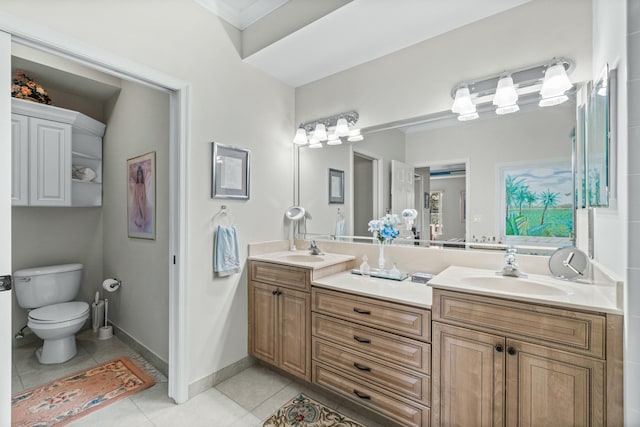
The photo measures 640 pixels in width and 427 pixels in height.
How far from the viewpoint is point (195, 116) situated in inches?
77.4

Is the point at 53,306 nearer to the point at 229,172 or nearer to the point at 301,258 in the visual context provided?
the point at 229,172

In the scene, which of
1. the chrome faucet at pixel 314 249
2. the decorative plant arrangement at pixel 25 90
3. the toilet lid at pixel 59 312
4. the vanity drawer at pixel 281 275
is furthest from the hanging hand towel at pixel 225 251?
the decorative plant arrangement at pixel 25 90

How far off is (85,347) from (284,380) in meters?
1.94

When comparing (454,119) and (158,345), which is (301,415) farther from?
(454,119)

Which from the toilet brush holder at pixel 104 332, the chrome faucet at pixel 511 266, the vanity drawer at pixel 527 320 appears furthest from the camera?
the toilet brush holder at pixel 104 332

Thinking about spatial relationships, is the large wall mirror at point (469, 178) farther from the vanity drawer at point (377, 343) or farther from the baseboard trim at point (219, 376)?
the baseboard trim at point (219, 376)

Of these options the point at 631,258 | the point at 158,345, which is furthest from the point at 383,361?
the point at 158,345

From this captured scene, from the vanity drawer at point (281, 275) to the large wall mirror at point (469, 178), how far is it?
0.63 metres

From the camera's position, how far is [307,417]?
5.63ft

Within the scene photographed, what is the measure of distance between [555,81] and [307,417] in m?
2.32

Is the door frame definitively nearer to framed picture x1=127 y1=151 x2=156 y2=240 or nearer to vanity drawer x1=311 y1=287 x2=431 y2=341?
framed picture x1=127 y1=151 x2=156 y2=240

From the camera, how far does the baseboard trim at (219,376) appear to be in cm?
195

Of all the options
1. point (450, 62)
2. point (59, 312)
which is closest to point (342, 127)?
point (450, 62)

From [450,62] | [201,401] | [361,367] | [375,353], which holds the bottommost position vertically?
[201,401]
